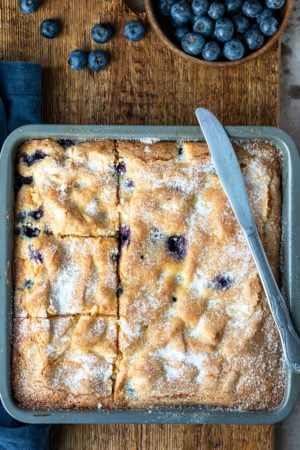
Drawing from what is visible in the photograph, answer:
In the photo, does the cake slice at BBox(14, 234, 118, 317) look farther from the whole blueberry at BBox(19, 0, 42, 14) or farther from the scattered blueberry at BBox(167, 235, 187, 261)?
the whole blueberry at BBox(19, 0, 42, 14)

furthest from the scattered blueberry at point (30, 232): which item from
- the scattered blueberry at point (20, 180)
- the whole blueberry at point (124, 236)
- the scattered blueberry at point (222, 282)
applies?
the scattered blueberry at point (222, 282)

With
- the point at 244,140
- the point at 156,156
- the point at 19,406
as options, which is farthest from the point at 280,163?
the point at 19,406

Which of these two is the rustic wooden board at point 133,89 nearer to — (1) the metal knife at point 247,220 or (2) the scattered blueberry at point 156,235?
(1) the metal knife at point 247,220

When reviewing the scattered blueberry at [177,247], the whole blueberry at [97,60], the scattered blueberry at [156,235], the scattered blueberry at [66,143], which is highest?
the whole blueberry at [97,60]

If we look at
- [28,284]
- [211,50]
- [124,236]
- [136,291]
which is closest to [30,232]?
[28,284]

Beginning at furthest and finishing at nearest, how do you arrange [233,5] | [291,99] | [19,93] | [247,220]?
[291,99]
[19,93]
[233,5]
[247,220]

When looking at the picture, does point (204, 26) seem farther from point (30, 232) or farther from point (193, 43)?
point (30, 232)

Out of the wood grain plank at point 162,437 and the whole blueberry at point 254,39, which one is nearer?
the whole blueberry at point 254,39
